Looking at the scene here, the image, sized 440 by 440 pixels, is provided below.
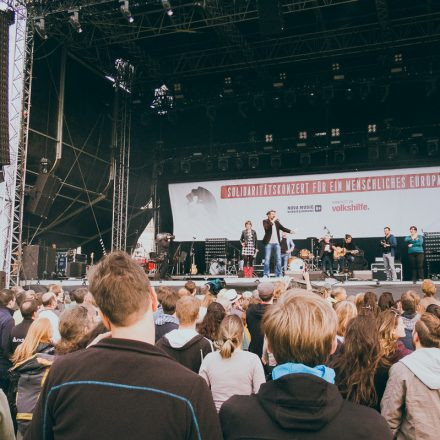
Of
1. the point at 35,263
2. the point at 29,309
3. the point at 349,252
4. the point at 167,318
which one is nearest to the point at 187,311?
the point at 167,318

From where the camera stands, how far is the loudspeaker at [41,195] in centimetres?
1378

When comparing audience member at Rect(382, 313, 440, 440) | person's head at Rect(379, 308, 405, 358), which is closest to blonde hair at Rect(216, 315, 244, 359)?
person's head at Rect(379, 308, 405, 358)

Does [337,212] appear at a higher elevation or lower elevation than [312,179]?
lower

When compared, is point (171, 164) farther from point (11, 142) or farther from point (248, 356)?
point (248, 356)

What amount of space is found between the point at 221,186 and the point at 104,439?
1668cm

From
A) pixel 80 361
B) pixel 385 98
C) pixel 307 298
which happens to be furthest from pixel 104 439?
pixel 385 98

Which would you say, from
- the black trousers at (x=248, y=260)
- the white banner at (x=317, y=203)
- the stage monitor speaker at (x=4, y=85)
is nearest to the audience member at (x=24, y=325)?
the stage monitor speaker at (x=4, y=85)

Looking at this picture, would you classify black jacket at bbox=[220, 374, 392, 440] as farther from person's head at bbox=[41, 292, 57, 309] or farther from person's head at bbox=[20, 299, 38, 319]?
person's head at bbox=[41, 292, 57, 309]

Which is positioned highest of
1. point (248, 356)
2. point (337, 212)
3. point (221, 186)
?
point (221, 186)

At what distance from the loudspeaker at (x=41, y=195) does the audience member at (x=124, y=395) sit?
13.1 m

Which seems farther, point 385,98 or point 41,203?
point 385,98

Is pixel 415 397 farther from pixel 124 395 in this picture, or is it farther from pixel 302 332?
pixel 124 395

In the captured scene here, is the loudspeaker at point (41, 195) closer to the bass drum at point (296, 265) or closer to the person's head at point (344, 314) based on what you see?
the bass drum at point (296, 265)

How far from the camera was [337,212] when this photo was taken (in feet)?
53.7
